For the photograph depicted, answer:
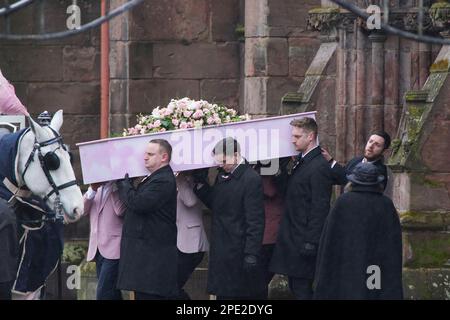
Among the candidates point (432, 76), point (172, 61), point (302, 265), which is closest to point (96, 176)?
point (302, 265)

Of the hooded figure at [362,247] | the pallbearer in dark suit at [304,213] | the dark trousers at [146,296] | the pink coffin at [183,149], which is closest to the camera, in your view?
the hooded figure at [362,247]

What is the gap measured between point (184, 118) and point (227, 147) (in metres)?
0.86

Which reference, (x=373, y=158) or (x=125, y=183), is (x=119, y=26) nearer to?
(x=125, y=183)

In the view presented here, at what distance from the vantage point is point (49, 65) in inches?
923

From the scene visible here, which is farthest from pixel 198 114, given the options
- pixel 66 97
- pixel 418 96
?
pixel 66 97

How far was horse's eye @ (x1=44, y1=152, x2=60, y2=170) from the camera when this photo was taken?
17062mm

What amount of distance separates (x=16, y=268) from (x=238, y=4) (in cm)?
681

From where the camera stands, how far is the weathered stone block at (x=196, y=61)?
883 inches

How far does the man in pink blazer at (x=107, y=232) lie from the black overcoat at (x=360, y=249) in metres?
2.71

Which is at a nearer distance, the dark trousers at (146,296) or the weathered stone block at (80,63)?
the dark trousers at (146,296)

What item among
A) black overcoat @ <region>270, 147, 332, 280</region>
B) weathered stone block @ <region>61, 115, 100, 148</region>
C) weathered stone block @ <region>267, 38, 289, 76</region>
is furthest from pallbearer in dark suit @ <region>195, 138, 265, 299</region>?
weathered stone block @ <region>61, 115, 100, 148</region>

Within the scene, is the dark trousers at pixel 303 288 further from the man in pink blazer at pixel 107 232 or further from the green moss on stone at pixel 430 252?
the man in pink blazer at pixel 107 232

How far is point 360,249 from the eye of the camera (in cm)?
1557

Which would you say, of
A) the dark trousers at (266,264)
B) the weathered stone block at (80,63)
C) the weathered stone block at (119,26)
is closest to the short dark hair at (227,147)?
the dark trousers at (266,264)
